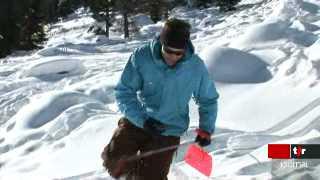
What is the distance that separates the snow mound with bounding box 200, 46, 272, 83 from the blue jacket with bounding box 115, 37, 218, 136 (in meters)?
5.66

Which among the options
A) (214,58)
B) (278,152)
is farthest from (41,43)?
(278,152)

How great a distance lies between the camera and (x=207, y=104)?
4797 millimetres

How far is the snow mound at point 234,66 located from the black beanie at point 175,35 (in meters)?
5.98

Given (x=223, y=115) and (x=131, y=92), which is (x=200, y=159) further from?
(x=223, y=115)

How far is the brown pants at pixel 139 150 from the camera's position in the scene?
4.79 metres

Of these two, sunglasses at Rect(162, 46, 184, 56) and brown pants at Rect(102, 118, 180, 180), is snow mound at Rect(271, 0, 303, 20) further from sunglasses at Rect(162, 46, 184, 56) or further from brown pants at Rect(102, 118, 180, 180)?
sunglasses at Rect(162, 46, 184, 56)

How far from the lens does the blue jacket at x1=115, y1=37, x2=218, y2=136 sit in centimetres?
461

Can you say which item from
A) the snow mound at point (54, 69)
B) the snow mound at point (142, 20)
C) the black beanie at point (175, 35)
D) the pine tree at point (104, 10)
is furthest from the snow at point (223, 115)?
the snow mound at point (142, 20)

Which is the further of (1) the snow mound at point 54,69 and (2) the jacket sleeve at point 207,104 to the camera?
(1) the snow mound at point 54,69

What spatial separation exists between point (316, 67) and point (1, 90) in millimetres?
7555

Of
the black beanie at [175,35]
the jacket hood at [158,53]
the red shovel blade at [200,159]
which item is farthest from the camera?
the red shovel blade at [200,159]

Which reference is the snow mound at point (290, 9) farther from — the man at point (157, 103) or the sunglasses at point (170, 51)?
the sunglasses at point (170, 51)

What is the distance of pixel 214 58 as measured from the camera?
11.4 meters

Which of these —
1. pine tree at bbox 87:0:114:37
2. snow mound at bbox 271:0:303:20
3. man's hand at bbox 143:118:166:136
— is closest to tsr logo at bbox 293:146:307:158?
man's hand at bbox 143:118:166:136
